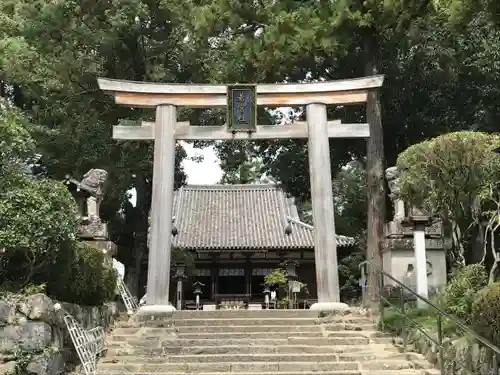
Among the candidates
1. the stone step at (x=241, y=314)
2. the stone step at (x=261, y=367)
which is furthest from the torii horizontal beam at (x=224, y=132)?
the stone step at (x=261, y=367)

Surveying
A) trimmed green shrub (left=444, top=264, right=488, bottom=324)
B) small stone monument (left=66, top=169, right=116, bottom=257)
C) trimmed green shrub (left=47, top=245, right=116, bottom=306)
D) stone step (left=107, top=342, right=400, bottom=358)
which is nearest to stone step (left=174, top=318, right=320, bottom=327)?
stone step (left=107, top=342, right=400, bottom=358)

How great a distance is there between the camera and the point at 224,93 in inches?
504

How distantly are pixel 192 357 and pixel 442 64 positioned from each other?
11453 millimetres

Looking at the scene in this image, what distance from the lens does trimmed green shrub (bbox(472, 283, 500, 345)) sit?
6854 millimetres

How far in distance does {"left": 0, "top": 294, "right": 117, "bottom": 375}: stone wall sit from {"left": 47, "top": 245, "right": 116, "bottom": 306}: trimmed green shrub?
929 mm

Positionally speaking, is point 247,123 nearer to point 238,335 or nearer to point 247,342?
point 238,335

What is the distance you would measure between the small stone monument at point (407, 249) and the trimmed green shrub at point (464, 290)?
319 cm

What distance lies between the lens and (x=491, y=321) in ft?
22.7

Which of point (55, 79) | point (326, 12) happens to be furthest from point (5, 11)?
point (326, 12)

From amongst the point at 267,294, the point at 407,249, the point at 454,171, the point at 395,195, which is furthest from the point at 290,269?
the point at 454,171

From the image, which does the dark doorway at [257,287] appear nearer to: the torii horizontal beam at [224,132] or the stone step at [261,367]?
the torii horizontal beam at [224,132]

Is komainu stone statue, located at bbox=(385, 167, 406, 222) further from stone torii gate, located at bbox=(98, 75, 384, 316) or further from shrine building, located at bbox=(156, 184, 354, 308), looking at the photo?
shrine building, located at bbox=(156, 184, 354, 308)

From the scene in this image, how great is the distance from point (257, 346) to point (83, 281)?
Result: 307 centimetres

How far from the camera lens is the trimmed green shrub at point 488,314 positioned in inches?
270
